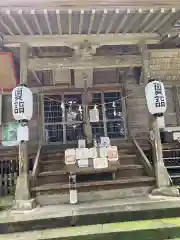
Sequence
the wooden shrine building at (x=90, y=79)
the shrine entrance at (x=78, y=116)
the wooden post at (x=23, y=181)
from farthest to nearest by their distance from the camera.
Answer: the shrine entrance at (x=78, y=116)
the wooden shrine building at (x=90, y=79)
the wooden post at (x=23, y=181)

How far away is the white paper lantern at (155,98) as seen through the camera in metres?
6.23

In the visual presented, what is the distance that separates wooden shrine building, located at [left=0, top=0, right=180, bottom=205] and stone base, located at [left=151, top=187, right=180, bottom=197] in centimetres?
41

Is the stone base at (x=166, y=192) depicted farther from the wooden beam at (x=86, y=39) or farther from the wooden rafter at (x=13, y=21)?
the wooden rafter at (x=13, y=21)

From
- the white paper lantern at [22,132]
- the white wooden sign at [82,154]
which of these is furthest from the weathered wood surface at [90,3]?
the white wooden sign at [82,154]

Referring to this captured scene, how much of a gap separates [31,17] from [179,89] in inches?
278

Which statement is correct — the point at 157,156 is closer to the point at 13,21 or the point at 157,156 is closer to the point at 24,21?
the point at 24,21

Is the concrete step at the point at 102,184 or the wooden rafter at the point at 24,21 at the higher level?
the wooden rafter at the point at 24,21

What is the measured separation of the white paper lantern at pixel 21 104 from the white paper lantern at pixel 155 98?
10.6ft

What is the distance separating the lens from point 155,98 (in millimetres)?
6258

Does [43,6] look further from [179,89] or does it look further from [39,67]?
[179,89]

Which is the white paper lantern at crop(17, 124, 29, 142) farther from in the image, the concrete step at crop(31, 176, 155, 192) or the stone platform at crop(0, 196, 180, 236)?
the stone platform at crop(0, 196, 180, 236)

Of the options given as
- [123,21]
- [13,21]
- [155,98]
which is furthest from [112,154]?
[13,21]

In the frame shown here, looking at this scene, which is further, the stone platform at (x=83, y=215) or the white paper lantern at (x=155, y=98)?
the white paper lantern at (x=155, y=98)

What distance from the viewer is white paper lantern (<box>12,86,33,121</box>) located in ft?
19.7
